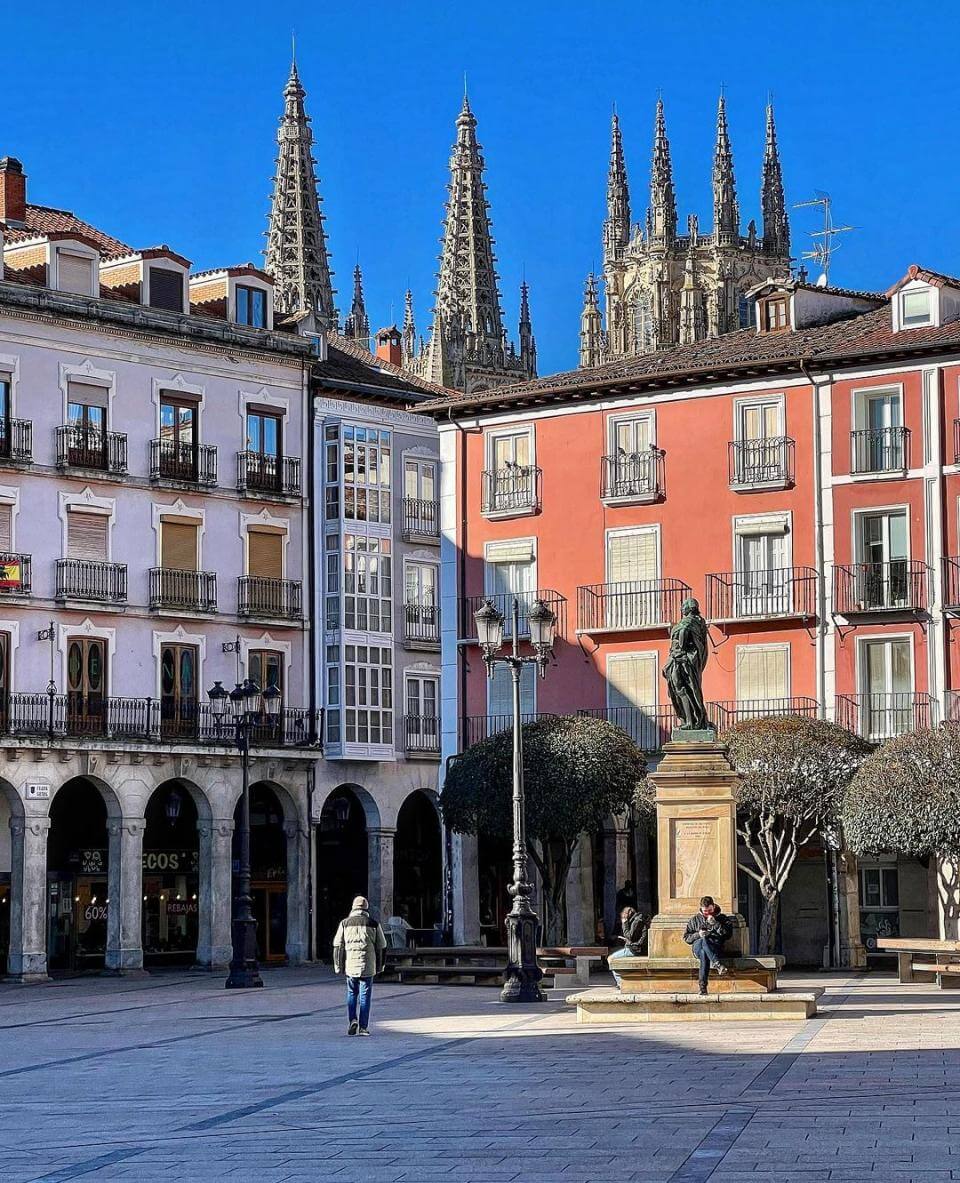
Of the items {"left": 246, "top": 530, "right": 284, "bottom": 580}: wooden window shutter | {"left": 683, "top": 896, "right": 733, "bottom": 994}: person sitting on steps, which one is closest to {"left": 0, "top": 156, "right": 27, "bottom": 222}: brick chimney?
{"left": 246, "top": 530, "right": 284, "bottom": 580}: wooden window shutter

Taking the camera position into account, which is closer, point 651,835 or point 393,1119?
point 393,1119

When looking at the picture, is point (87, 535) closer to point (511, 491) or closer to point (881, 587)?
point (511, 491)

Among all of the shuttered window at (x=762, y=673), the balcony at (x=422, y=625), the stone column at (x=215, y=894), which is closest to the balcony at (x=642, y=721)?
the shuttered window at (x=762, y=673)

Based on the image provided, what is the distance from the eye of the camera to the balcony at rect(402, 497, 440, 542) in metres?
68.1

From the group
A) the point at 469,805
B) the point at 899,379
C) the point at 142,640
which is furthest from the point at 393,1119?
the point at 142,640

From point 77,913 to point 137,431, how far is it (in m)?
12.7

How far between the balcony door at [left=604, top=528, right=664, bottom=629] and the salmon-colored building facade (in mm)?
56

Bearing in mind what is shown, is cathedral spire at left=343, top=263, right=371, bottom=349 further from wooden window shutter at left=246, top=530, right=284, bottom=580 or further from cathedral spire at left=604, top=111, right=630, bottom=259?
wooden window shutter at left=246, top=530, right=284, bottom=580

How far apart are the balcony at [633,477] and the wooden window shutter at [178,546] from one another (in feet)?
37.8

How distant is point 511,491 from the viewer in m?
60.7

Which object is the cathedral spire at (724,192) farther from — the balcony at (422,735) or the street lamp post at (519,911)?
the street lamp post at (519,911)

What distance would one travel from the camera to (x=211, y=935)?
198 ft

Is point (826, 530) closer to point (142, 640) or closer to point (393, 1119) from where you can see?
point (142, 640)

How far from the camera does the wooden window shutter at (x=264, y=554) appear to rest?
211 feet
